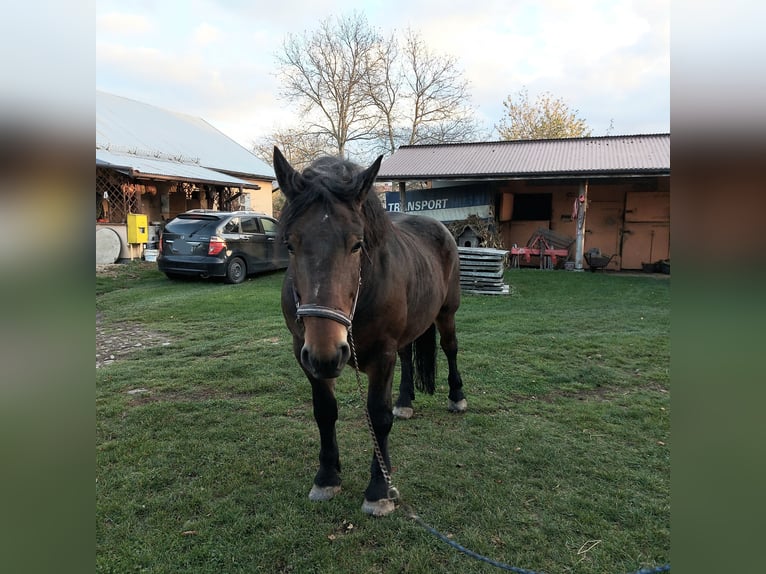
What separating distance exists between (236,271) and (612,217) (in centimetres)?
1208

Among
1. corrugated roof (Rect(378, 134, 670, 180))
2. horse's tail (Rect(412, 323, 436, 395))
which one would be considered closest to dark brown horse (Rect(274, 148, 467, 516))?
horse's tail (Rect(412, 323, 436, 395))

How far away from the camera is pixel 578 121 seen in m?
31.0

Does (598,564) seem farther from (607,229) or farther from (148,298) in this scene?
(607,229)

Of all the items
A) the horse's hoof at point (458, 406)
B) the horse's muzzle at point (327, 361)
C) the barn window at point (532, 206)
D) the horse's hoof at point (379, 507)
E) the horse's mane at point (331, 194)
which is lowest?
the horse's hoof at point (379, 507)

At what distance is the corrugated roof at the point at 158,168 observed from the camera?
1330cm

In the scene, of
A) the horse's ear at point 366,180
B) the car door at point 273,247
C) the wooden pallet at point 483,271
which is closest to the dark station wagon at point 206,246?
the car door at point 273,247

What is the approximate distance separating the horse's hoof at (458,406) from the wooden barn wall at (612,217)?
37.6 ft

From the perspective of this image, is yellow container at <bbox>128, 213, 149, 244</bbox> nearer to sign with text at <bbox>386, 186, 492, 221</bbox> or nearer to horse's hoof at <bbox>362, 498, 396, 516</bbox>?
sign with text at <bbox>386, 186, 492, 221</bbox>

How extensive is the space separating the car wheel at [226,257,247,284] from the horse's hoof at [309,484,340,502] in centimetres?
888

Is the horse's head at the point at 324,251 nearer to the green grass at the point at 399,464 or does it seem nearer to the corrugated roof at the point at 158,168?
the green grass at the point at 399,464
